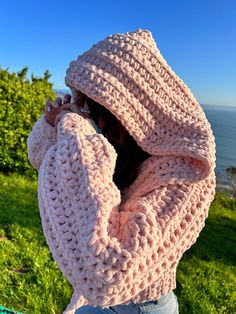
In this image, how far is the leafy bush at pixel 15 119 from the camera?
721 centimetres

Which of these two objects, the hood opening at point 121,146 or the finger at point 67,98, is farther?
the finger at point 67,98

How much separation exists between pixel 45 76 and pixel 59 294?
6387 millimetres

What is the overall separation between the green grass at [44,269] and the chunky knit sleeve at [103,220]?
1.97 meters

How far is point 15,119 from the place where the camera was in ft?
24.1

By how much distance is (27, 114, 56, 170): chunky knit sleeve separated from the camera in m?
2.10

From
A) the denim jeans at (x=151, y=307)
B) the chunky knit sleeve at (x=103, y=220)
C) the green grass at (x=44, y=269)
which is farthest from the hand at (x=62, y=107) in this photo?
the green grass at (x=44, y=269)

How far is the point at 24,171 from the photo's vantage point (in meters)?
7.54

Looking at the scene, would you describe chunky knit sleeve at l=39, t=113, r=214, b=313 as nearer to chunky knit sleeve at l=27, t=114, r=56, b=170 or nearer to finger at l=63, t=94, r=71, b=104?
finger at l=63, t=94, r=71, b=104

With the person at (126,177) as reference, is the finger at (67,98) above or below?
above

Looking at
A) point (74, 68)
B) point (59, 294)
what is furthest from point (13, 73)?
point (74, 68)

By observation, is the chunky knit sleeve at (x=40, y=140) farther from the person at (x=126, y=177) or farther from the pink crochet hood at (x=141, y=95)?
the pink crochet hood at (x=141, y=95)

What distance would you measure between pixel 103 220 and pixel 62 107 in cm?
72

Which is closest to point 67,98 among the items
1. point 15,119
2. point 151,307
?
point 151,307

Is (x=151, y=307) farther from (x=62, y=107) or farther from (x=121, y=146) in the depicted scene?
(x=62, y=107)
